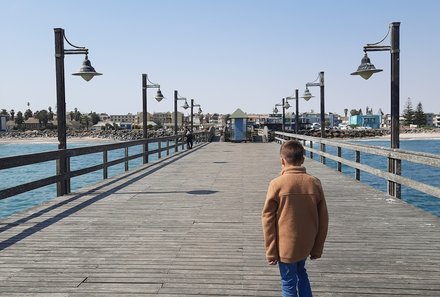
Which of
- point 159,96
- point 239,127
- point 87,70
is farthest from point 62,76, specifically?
point 239,127

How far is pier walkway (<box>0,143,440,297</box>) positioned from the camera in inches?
162

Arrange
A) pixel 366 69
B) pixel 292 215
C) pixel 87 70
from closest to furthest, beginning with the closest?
1. pixel 292 215
2. pixel 87 70
3. pixel 366 69

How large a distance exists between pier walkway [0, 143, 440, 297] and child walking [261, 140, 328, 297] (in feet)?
3.03

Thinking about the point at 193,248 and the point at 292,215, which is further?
the point at 193,248

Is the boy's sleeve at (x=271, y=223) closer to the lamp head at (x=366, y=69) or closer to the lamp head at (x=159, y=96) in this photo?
the lamp head at (x=366, y=69)

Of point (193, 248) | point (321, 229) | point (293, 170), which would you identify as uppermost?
point (293, 170)

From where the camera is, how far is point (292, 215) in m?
3.08

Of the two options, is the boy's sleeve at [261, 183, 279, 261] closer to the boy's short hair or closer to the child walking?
the child walking

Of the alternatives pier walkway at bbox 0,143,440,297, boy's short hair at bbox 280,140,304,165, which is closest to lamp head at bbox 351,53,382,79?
pier walkway at bbox 0,143,440,297

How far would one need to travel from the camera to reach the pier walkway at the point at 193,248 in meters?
4.11

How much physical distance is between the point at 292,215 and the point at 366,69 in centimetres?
812

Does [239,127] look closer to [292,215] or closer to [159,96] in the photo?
[159,96]

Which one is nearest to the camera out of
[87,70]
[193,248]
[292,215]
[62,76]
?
[292,215]

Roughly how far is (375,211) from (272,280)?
394cm
